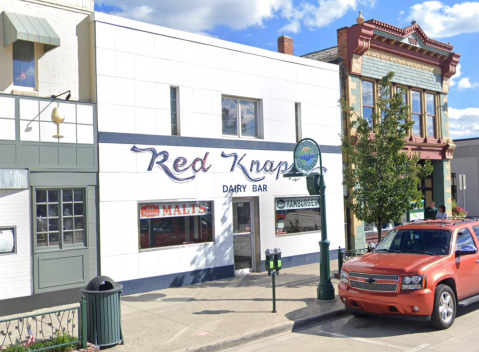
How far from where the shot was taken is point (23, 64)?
420 inches

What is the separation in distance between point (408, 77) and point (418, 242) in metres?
12.5

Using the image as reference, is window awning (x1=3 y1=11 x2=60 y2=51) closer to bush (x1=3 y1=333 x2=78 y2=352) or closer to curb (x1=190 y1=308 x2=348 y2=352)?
bush (x1=3 y1=333 x2=78 y2=352)

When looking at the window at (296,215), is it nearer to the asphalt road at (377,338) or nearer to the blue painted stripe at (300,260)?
the blue painted stripe at (300,260)

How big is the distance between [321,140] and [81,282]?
8.85 meters

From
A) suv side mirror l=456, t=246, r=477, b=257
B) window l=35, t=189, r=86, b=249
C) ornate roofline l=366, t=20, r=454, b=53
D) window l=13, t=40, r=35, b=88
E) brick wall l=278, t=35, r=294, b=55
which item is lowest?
suv side mirror l=456, t=246, r=477, b=257

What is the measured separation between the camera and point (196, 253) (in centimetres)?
1290

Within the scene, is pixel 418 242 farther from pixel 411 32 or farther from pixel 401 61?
pixel 411 32

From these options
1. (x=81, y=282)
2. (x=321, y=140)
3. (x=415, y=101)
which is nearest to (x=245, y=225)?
(x=321, y=140)

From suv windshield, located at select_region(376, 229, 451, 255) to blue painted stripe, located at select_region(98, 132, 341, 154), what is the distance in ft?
17.4

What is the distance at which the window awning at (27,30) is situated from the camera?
9977mm

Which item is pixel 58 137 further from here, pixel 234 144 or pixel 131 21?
→ pixel 234 144

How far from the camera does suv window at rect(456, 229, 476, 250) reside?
9.46m

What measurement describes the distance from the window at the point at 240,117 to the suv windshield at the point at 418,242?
18.7 feet

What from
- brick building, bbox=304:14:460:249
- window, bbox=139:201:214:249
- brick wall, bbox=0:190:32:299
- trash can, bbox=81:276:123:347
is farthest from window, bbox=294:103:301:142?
trash can, bbox=81:276:123:347
